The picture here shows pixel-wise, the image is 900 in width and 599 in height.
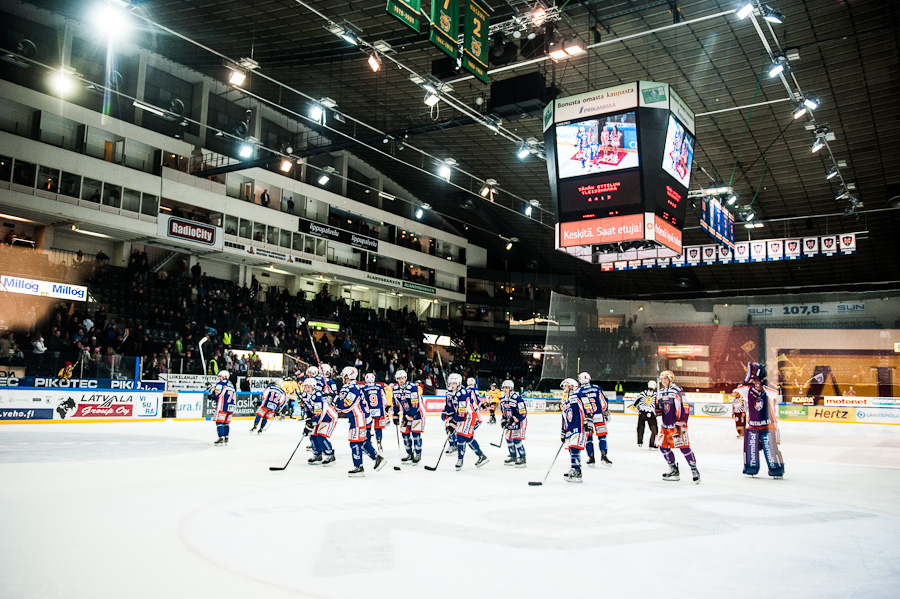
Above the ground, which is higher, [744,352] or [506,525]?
[744,352]

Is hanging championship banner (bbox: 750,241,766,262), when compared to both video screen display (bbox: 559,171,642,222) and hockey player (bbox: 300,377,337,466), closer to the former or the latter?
video screen display (bbox: 559,171,642,222)

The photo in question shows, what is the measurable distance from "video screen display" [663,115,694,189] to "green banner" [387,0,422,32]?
5875 mm

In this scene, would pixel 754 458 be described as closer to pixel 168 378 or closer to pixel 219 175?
pixel 168 378

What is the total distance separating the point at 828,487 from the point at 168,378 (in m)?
17.4

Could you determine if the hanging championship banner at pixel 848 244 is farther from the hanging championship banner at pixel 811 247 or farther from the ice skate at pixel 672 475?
the ice skate at pixel 672 475

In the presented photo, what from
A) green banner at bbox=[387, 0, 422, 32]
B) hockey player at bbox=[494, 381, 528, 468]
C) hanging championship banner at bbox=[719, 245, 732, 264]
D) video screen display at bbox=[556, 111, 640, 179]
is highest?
green banner at bbox=[387, 0, 422, 32]

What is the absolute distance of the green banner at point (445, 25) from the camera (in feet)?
31.8

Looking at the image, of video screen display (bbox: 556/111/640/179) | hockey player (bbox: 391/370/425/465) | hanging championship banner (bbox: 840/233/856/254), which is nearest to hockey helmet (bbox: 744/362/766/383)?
video screen display (bbox: 556/111/640/179)

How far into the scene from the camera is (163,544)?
4.79 m

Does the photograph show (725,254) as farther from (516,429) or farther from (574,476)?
(574,476)

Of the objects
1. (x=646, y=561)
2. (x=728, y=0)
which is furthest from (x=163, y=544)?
(x=728, y=0)

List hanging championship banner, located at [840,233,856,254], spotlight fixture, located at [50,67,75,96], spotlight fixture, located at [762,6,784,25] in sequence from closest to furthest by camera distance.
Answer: spotlight fixture, located at [762,6,784,25] < spotlight fixture, located at [50,67,75,96] < hanging championship banner, located at [840,233,856,254]

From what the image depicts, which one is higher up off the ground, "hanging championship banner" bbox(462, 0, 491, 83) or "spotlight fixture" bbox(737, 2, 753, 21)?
"spotlight fixture" bbox(737, 2, 753, 21)

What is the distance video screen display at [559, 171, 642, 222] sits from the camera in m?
12.4
